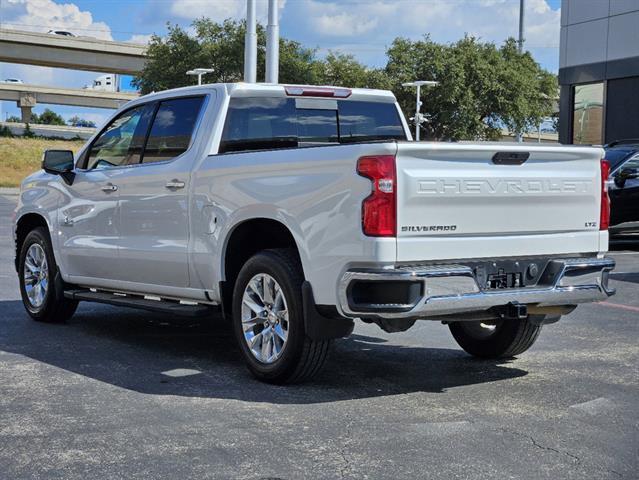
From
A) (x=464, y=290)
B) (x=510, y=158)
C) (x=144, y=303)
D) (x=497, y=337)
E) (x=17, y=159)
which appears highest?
(x=510, y=158)

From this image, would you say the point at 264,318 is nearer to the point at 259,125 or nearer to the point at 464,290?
the point at 464,290

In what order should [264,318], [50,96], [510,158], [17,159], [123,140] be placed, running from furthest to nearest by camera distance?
1. [50,96]
2. [17,159]
3. [123,140]
4. [264,318]
5. [510,158]

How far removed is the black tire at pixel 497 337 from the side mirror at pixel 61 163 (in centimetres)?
355

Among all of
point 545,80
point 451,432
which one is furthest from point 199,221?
point 545,80

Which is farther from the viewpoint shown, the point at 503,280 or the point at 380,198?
the point at 503,280

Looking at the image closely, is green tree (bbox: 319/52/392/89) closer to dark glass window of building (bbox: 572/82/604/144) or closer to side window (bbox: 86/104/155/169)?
dark glass window of building (bbox: 572/82/604/144)

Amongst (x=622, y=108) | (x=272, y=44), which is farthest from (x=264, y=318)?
(x=622, y=108)

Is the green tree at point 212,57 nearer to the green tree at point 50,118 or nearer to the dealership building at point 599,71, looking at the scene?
the dealership building at point 599,71

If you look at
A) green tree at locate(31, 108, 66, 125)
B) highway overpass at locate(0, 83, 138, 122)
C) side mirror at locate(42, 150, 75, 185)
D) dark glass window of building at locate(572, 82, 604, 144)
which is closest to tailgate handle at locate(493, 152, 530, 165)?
side mirror at locate(42, 150, 75, 185)

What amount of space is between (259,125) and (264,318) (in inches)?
66.3

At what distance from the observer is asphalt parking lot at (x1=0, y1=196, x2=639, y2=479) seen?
4598 millimetres

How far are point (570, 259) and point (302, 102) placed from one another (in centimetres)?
247

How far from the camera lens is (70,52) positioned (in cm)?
7488

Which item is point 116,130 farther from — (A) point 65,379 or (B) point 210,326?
(A) point 65,379
